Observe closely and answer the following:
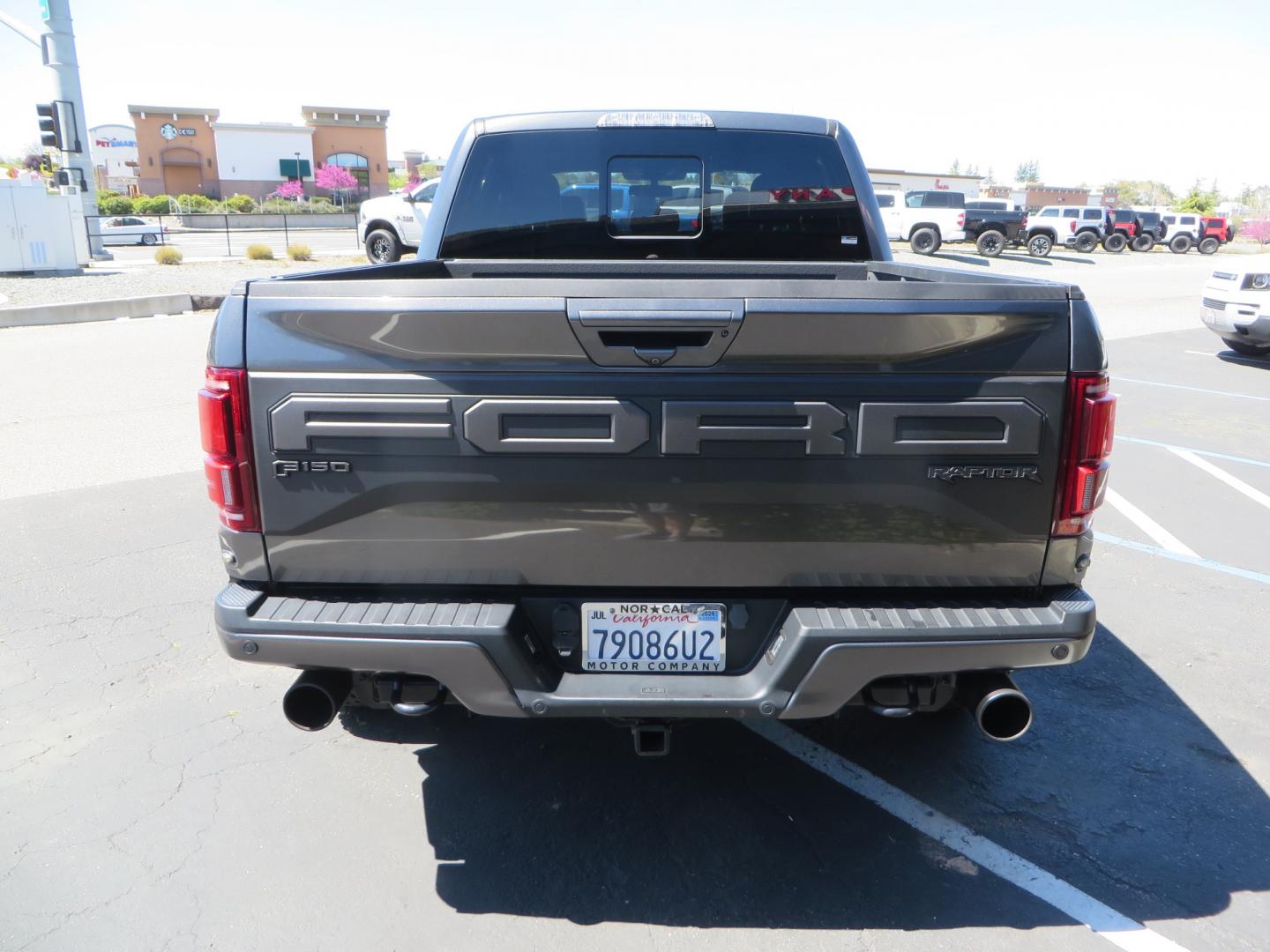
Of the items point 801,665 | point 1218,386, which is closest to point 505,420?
point 801,665

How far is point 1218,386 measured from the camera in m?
11.4

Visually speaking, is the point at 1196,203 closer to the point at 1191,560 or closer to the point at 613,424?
the point at 1191,560

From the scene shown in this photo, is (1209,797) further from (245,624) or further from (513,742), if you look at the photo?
(245,624)

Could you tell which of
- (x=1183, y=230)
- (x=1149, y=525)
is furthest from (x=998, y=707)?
(x=1183, y=230)

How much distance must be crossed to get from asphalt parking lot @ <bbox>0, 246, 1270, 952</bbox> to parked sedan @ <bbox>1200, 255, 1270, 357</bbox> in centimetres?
871

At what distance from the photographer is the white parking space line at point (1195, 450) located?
800 cm

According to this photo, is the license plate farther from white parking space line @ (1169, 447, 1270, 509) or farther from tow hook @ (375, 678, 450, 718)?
white parking space line @ (1169, 447, 1270, 509)

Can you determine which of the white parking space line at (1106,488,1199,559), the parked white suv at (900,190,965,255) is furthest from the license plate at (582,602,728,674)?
the parked white suv at (900,190,965,255)

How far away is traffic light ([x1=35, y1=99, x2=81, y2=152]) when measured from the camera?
2331cm

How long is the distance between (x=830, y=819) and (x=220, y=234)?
47.3 metres

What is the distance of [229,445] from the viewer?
8.38 ft

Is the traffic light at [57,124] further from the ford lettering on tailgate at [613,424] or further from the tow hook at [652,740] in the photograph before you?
the tow hook at [652,740]

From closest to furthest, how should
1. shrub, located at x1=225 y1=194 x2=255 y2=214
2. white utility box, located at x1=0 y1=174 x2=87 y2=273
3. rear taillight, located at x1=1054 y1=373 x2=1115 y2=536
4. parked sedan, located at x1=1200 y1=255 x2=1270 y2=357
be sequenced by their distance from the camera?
rear taillight, located at x1=1054 y1=373 x2=1115 y2=536
parked sedan, located at x1=1200 y1=255 x2=1270 y2=357
white utility box, located at x1=0 y1=174 x2=87 y2=273
shrub, located at x1=225 y1=194 x2=255 y2=214

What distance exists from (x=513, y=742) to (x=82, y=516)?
3884 mm
